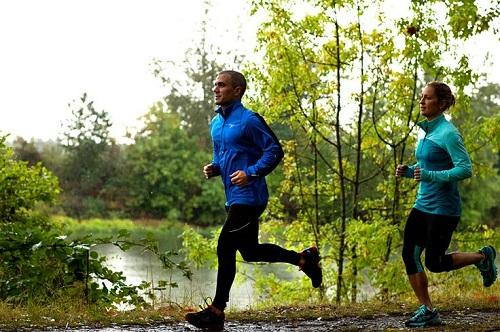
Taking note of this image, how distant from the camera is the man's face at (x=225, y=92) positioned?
557 centimetres

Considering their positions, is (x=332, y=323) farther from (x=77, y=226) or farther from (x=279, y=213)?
(x=77, y=226)

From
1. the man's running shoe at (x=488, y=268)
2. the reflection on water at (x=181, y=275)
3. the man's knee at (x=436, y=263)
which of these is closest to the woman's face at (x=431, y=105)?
the man's knee at (x=436, y=263)

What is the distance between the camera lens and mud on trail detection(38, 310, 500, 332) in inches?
216

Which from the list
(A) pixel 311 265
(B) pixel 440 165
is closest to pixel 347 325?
(A) pixel 311 265

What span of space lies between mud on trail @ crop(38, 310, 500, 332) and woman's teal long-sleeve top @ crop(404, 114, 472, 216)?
0.82m

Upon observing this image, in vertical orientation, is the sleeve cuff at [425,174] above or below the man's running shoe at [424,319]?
above

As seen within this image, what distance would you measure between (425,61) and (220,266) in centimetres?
567

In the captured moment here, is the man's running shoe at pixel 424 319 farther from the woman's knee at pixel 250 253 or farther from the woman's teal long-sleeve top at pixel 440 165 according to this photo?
the woman's knee at pixel 250 253

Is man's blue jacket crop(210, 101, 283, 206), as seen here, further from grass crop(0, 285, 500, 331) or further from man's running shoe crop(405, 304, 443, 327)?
man's running shoe crop(405, 304, 443, 327)

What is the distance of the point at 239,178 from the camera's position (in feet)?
17.2

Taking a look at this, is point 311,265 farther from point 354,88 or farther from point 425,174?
point 354,88

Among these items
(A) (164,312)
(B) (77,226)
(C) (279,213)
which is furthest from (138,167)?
(A) (164,312)

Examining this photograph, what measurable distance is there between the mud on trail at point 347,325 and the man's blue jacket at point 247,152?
3.13 feet

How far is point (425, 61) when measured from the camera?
10.2 meters
